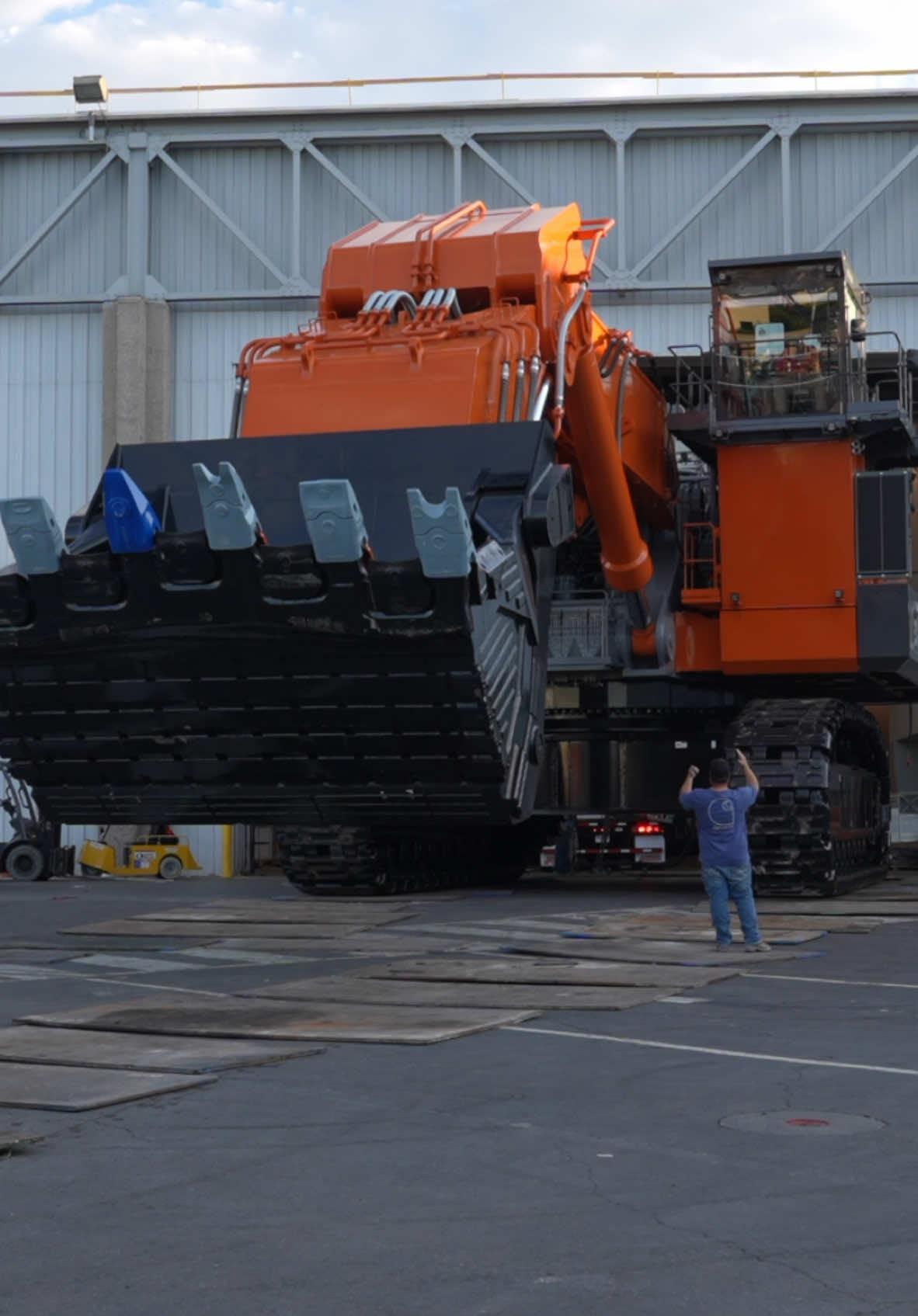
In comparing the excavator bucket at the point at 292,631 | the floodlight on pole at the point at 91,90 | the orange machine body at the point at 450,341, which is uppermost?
the floodlight on pole at the point at 91,90

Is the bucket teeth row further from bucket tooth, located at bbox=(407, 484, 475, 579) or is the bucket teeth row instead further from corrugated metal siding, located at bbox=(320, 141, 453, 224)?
corrugated metal siding, located at bbox=(320, 141, 453, 224)

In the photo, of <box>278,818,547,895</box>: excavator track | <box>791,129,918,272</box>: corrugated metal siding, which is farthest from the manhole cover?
<box>791,129,918,272</box>: corrugated metal siding

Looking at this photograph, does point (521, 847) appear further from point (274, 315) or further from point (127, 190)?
point (127, 190)

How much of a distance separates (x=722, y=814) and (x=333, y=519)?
4.40 metres

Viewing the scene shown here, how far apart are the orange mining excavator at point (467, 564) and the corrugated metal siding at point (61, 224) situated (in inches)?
643

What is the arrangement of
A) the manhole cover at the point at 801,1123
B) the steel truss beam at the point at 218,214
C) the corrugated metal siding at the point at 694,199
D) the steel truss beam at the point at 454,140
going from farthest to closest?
the steel truss beam at the point at 218,214 → the corrugated metal siding at the point at 694,199 → the steel truss beam at the point at 454,140 → the manhole cover at the point at 801,1123

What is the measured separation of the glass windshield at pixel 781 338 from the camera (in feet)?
60.4

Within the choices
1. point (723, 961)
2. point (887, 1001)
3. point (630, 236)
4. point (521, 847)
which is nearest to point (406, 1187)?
point (887, 1001)

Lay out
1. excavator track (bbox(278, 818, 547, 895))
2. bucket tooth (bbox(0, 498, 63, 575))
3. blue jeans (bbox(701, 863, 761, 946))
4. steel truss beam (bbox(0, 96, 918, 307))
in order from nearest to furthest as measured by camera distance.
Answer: bucket tooth (bbox(0, 498, 63, 575)) → blue jeans (bbox(701, 863, 761, 946)) → excavator track (bbox(278, 818, 547, 895)) → steel truss beam (bbox(0, 96, 918, 307))

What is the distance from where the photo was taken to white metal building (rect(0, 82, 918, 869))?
31.5 m

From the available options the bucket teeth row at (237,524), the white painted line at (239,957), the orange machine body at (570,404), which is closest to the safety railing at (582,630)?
the orange machine body at (570,404)

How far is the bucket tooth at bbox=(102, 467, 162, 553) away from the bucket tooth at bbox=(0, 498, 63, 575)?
0.36 metres

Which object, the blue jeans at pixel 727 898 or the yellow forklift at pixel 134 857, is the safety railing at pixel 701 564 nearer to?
the blue jeans at pixel 727 898

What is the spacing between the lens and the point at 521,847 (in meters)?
24.1
